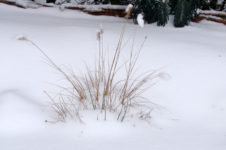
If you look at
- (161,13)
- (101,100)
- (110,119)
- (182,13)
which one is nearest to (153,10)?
(161,13)

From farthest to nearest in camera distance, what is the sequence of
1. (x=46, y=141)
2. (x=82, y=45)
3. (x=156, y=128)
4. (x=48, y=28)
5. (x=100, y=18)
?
1. (x=100, y=18)
2. (x=48, y=28)
3. (x=82, y=45)
4. (x=156, y=128)
5. (x=46, y=141)

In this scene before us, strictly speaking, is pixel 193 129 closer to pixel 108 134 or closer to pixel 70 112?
pixel 108 134

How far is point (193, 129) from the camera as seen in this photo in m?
0.99

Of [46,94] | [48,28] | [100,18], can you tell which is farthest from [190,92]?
[100,18]

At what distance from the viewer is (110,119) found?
3.14ft

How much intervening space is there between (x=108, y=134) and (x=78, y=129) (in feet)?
0.41

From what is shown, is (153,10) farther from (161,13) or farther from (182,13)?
(182,13)

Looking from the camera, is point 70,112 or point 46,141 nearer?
point 46,141

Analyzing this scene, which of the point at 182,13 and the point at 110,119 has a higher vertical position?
the point at 182,13

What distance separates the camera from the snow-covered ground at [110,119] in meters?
0.87

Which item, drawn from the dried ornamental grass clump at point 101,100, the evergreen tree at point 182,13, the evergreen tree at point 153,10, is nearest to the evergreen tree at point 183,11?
the evergreen tree at point 182,13

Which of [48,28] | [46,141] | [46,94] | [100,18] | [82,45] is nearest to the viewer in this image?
[46,141]

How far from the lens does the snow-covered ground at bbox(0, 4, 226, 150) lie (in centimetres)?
87

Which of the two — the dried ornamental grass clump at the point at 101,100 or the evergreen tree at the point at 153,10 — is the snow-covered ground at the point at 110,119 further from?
the evergreen tree at the point at 153,10
